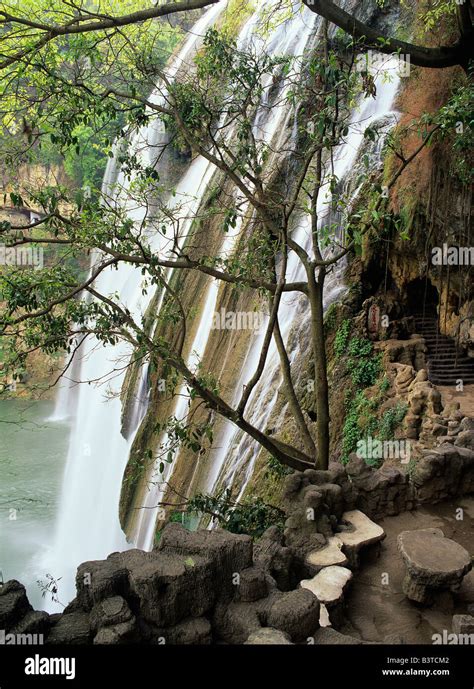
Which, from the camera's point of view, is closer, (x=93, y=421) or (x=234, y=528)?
(x=234, y=528)

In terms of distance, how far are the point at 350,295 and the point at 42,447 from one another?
13663 mm

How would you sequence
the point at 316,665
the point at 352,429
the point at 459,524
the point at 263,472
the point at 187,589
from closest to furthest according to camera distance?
1. the point at 316,665
2. the point at 187,589
3. the point at 459,524
4. the point at 263,472
5. the point at 352,429

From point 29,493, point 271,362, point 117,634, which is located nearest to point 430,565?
point 117,634

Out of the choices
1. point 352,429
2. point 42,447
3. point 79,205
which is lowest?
point 42,447

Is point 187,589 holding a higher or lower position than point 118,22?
lower

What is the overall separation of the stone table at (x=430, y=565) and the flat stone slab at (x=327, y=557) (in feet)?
1.79

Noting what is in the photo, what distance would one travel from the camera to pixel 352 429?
902 centimetres

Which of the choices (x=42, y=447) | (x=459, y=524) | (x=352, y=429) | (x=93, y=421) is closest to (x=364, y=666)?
(x=459, y=524)

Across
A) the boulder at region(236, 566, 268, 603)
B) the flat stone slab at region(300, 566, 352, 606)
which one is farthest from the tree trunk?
the boulder at region(236, 566, 268, 603)

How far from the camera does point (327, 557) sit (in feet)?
15.9

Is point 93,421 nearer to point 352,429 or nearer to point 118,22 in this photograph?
point 352,429

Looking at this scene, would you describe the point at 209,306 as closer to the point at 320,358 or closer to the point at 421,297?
the point at 421,297

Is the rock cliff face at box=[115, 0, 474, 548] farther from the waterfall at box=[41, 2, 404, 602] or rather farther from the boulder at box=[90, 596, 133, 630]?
the boulder at box=[90, 596, 133, 630]

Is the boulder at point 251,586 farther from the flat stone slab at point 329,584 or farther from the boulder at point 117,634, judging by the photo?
the boulder at point 117,634
